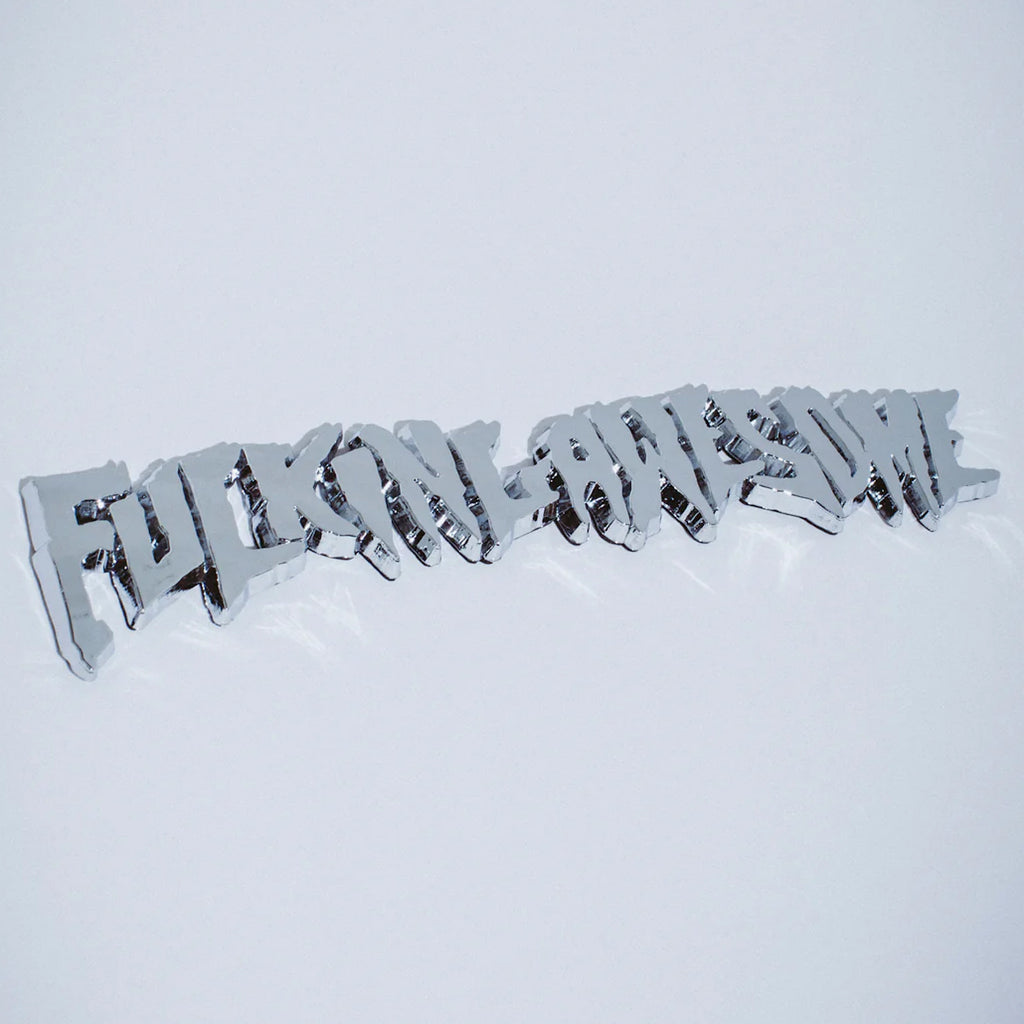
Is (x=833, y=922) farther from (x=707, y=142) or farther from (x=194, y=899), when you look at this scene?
(x=707, y=142)

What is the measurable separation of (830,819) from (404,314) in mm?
1071

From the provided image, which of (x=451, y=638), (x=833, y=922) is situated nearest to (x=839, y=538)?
(x=833, y=922)

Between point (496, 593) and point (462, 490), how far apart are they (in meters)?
0.16

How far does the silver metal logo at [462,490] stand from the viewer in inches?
46.8

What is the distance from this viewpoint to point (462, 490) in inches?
53.6

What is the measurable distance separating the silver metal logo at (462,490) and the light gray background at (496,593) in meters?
0.05

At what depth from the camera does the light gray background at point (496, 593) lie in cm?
121

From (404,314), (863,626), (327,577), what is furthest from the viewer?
(863,626)

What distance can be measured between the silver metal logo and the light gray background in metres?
0.05

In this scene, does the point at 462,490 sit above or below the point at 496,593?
above

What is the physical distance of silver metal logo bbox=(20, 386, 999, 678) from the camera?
3.90ft

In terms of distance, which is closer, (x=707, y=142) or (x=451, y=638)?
(x=451, y=638)

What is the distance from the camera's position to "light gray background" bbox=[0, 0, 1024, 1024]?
1207mm

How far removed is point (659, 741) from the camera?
4.66 feet
